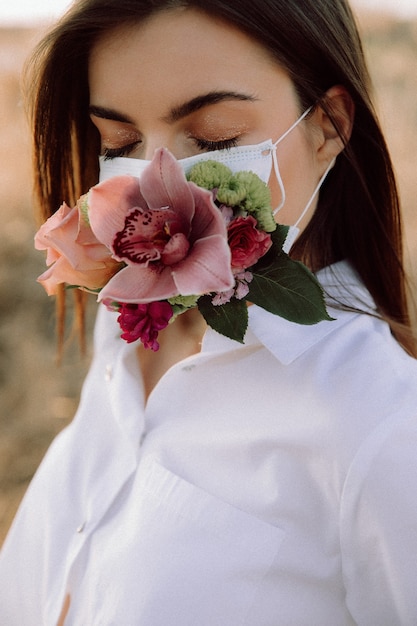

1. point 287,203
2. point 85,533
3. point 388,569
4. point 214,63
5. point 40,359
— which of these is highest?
point 214,63

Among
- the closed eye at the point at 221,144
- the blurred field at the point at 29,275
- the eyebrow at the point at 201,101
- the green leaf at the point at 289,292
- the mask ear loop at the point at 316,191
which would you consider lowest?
the blurred field at the point at 29,275

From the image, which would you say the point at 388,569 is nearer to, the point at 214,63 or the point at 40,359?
the point at 214,63

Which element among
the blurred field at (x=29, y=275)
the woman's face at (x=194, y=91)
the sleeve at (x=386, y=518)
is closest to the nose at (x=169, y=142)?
the woman's face at (x=194, y=91)

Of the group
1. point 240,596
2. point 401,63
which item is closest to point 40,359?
point 240,596

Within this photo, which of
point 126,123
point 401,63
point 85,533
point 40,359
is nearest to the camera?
point 126,123

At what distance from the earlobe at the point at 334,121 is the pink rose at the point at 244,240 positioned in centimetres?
43

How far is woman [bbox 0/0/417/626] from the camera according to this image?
4.15 feet

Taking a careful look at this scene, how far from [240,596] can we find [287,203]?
748 mm

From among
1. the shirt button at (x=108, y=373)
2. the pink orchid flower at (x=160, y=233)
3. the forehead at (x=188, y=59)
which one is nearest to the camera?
the pink orchid flower at (x=160, y=233)

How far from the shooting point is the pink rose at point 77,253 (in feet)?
4.08

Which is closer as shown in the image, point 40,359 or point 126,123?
point 126,123

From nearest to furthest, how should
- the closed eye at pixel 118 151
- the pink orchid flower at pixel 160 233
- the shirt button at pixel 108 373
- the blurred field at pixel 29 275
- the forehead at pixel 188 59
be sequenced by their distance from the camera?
the pink orchid flower at pixel 160 233 → the forehead at pixel 188 59 → the closed eye at pixel 118 151 → the shirt button at pixel 108 373 → the blurred field at pixel 29 275

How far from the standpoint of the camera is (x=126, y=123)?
144cm

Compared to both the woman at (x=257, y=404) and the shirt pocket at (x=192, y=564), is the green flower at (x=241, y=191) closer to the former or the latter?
the woman at (x=257, y=404)
